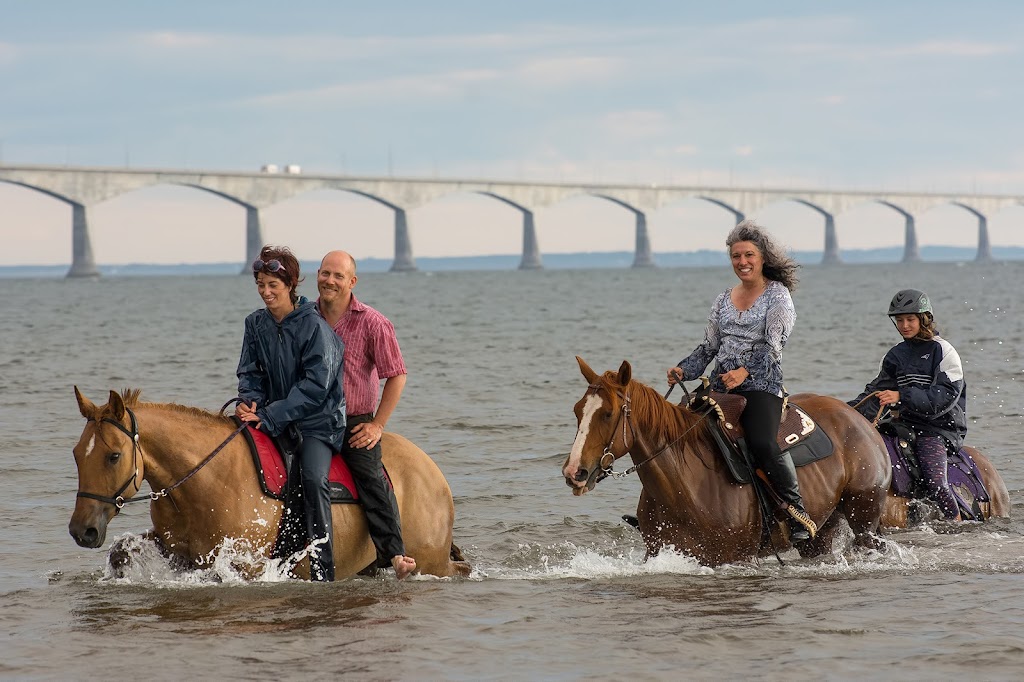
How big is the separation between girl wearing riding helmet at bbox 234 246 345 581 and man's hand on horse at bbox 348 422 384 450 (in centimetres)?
8

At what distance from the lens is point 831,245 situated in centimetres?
17500

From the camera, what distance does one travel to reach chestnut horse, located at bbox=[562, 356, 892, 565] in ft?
24.9

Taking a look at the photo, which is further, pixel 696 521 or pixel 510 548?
pixel 510 548

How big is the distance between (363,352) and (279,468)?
2.75ft

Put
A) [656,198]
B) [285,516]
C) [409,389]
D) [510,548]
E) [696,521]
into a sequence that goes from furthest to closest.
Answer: [656,198], [409,389], [510,548], [696,521], [285,516]

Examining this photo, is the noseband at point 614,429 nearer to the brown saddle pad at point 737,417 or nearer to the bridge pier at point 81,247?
the brown saddle pad at point 737,417

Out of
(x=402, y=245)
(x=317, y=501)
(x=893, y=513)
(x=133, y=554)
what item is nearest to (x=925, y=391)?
(x=893, y=513)

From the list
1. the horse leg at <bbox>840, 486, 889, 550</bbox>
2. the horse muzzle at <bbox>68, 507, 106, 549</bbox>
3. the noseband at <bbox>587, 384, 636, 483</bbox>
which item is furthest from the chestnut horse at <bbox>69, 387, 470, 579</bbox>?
the horse leg at <bbox>840, 486, 889, 550</bbox>

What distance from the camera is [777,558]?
858cm

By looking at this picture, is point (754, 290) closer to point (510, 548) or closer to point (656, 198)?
point (510, 548)

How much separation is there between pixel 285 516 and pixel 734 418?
2.88m

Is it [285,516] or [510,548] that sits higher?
[285,516]

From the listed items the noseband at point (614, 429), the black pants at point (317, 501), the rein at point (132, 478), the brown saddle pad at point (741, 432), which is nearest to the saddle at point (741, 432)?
the brown saddle pad at point (741, 432)

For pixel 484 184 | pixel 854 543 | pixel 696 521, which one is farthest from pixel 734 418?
pixel 484 184
